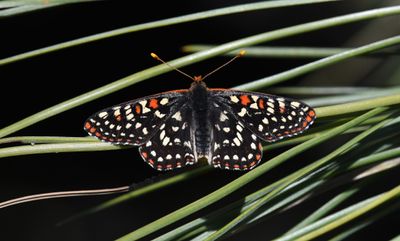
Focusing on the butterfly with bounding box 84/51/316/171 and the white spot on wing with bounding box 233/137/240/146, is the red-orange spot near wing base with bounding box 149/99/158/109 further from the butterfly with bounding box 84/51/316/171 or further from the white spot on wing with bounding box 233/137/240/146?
the white spot on wing with bounding box 233/137/240/146

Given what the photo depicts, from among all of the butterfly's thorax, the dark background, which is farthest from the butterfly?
the dark background

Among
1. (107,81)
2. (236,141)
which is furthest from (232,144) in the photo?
(107,81)

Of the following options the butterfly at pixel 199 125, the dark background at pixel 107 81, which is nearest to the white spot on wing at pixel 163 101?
the butterfly at pixel 199 125

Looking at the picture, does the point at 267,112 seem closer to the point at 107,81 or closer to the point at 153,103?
the point at 153,103

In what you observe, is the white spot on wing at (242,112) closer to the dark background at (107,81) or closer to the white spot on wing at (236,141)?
the white spot on wing at (236,141)

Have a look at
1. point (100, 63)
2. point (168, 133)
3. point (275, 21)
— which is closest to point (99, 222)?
point (100, 63)
